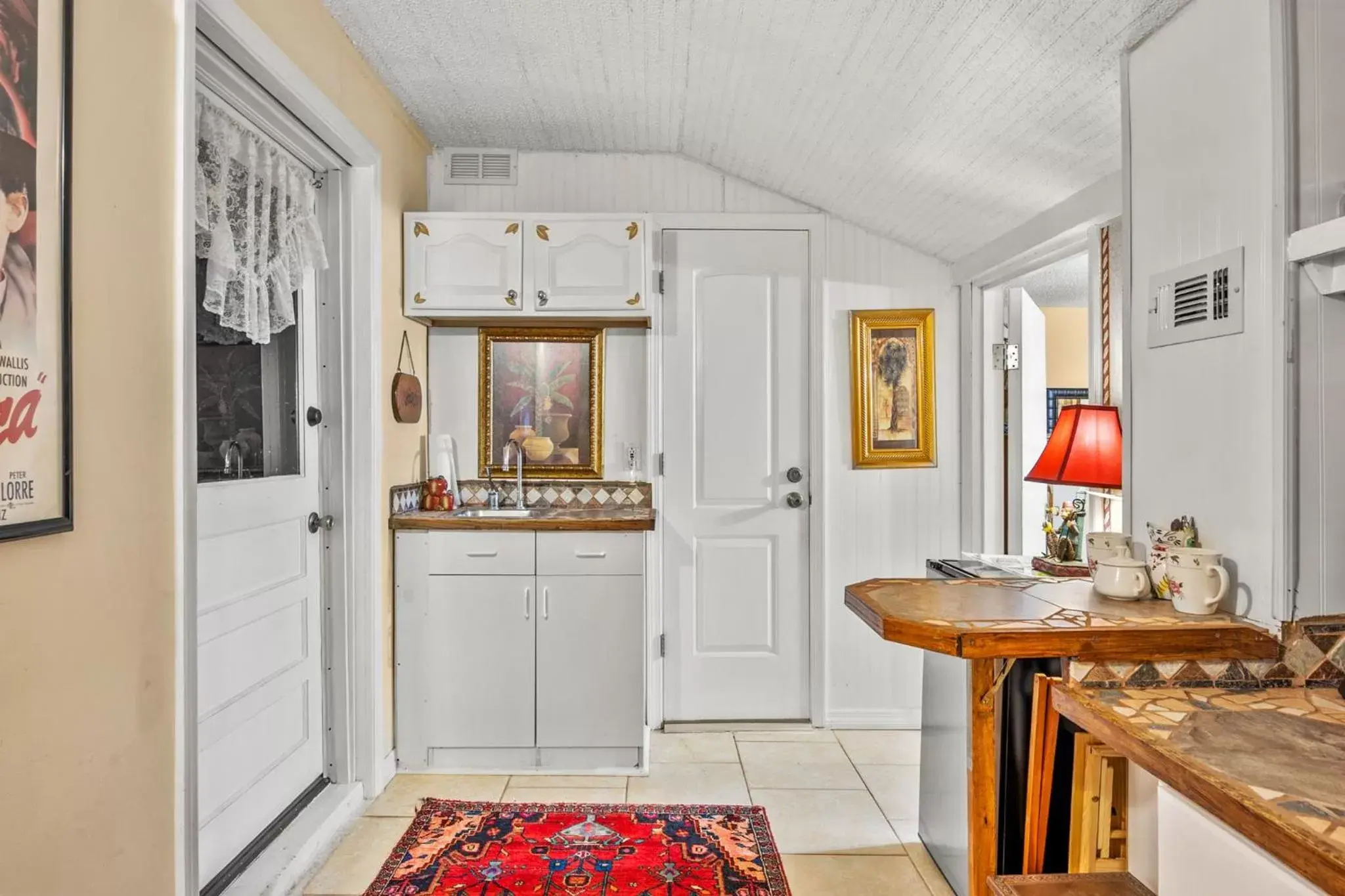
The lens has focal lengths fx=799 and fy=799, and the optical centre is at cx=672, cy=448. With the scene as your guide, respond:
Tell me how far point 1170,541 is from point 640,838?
171 cm

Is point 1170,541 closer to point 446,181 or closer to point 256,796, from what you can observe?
point 256,796

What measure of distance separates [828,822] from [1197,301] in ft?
6.15

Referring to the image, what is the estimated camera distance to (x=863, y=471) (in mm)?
3455

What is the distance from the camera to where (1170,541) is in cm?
171

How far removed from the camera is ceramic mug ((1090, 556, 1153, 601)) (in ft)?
5.70

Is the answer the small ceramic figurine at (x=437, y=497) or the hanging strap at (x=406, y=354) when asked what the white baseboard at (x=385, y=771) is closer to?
the small ceramic figurine at (x=437, y=497)

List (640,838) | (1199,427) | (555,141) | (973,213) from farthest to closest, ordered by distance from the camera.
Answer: (555,141)
(973,213)
(640,838)
(1199,427)

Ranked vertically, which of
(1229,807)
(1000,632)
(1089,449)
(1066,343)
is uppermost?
(1066,343)

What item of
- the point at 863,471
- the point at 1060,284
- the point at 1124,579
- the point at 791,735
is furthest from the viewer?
the point at 1060,284

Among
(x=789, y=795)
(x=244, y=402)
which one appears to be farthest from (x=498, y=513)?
(x=789, y=795)

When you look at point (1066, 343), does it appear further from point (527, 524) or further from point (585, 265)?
point (527, 524)

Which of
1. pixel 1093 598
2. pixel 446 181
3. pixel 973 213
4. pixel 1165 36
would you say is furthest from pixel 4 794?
A: pixel 973 213

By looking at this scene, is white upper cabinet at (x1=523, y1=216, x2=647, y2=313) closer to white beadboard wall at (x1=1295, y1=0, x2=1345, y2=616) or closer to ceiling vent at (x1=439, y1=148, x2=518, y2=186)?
ceiling vent at (x1=439, y1=148, x2=518, y2=186)

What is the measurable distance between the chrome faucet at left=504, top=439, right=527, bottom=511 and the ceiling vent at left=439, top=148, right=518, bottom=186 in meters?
1.12
